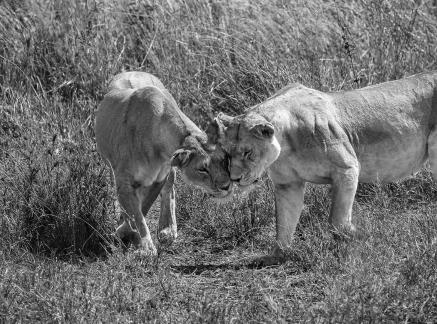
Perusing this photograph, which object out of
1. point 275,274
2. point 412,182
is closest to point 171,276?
point 275,274

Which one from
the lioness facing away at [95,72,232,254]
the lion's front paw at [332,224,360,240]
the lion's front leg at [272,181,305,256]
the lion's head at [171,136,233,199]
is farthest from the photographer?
the lion's front leg at [272,181,305,256]

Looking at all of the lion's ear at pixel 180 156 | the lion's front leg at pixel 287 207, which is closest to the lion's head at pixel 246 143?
the lion's ear at pixel 180 156

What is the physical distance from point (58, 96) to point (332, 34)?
8.39 feet

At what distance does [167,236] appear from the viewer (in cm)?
677

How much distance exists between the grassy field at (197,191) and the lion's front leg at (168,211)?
4.8 inches

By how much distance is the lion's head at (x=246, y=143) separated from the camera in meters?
6.00

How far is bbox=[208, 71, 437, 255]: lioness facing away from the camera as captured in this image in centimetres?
607

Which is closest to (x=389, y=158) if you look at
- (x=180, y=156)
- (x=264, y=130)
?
(x=264, y=130)

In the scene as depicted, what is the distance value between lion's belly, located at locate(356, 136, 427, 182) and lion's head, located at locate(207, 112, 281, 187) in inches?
29.1

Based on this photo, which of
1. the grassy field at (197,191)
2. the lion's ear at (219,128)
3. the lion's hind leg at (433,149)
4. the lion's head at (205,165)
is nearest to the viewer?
the grassy field at (197,191)

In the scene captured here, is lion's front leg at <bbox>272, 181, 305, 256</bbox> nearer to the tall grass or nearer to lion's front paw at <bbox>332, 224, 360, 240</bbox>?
lion's front paw at <bbox>332, 224, 360, 240</bbox>

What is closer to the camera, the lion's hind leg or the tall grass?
the lion's hind leg

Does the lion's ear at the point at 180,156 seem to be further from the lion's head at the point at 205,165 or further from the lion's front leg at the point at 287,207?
the lion's front leg at the point at 287,207

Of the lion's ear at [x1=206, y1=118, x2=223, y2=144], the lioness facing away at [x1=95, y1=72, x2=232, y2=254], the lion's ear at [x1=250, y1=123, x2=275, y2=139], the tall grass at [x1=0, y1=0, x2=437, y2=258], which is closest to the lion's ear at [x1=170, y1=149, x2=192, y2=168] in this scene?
the lioness facing away at [x1=95, y1=72, x2=232, y2=254]
